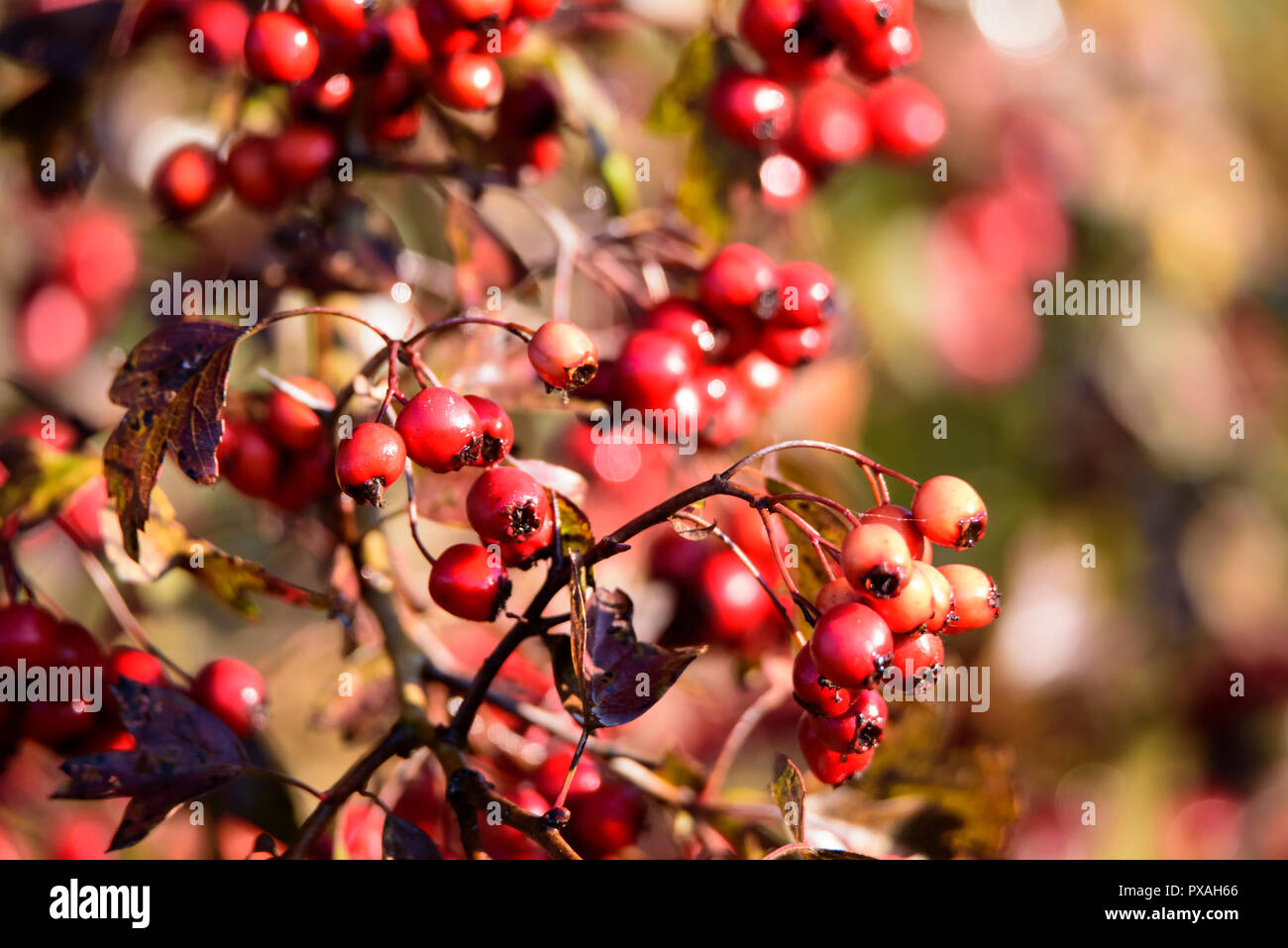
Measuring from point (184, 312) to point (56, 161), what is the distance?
225 mm

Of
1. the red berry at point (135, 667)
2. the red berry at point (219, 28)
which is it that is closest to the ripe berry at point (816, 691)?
the red berry at point (135, 667)

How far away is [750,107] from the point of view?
117cm

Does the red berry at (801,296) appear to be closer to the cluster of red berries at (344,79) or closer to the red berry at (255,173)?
the cluster of red berries at (344,79)

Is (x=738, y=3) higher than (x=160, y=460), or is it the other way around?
(x=738, y=3)

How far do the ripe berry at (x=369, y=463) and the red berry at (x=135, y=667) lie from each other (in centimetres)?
40

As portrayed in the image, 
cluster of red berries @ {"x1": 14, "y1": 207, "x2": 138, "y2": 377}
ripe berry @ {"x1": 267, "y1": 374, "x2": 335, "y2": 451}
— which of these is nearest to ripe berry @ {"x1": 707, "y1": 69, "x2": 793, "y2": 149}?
ripe berry @ {"x1": 267, "y1": 374, "x2": 335, "y2": 451}

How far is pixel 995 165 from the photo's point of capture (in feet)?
7.14

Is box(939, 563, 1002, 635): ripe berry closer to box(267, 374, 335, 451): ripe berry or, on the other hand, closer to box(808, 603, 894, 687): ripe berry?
box(808, 603, 894, 687): ripe berry

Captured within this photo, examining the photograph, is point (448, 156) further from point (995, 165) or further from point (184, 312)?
point (995, 165)

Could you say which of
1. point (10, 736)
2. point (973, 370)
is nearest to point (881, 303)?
point (973, 370)

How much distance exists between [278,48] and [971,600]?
776 mm

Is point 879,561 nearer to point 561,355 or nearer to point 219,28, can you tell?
point 561,355

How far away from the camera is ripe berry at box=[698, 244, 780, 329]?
106cm

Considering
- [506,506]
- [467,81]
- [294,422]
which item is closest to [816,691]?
[506,506]
